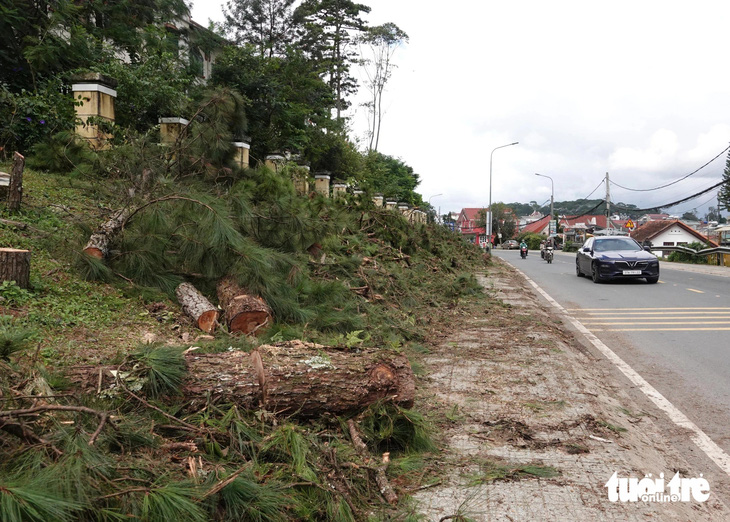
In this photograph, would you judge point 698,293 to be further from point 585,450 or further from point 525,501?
point 525,501

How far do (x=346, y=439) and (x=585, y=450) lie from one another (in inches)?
63.3

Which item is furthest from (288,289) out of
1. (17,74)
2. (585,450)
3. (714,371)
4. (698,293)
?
(698,293)

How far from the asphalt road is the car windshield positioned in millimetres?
1521

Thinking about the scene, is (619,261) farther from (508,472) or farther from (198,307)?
(508,472)

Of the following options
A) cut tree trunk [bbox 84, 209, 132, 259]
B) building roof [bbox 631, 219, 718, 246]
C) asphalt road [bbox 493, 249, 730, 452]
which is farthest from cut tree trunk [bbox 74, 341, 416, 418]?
building roof [bbox 631, 219, 718, 246]

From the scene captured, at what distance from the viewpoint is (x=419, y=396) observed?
480 centimetres

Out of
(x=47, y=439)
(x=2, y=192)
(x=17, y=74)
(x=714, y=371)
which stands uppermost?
(x=17, y=74)

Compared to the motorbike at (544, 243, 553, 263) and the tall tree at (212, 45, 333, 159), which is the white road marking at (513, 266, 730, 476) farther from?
the motorbike at (544, 243, 553, 263)

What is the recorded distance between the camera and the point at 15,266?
512cm

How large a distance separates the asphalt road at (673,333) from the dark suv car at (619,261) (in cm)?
35

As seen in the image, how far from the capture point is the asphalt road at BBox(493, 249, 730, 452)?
5.21m

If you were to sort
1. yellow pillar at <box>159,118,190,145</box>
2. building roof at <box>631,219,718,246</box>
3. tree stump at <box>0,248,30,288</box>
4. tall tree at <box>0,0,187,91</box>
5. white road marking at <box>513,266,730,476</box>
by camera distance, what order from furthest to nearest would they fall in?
1. building roof at <box>631,219,718,246</box>
2. tall tree at <box>0,0,187,91</box>
3. yellow pillar at <box>159,118,190,145</box>
4. tree stump at <box>0,248,30,288</box>
5. white road marking at <box>513,266,730,476</box>

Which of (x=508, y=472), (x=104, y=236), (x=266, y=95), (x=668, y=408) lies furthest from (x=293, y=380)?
(x=266, y=95)

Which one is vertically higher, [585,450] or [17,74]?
[17,74]
